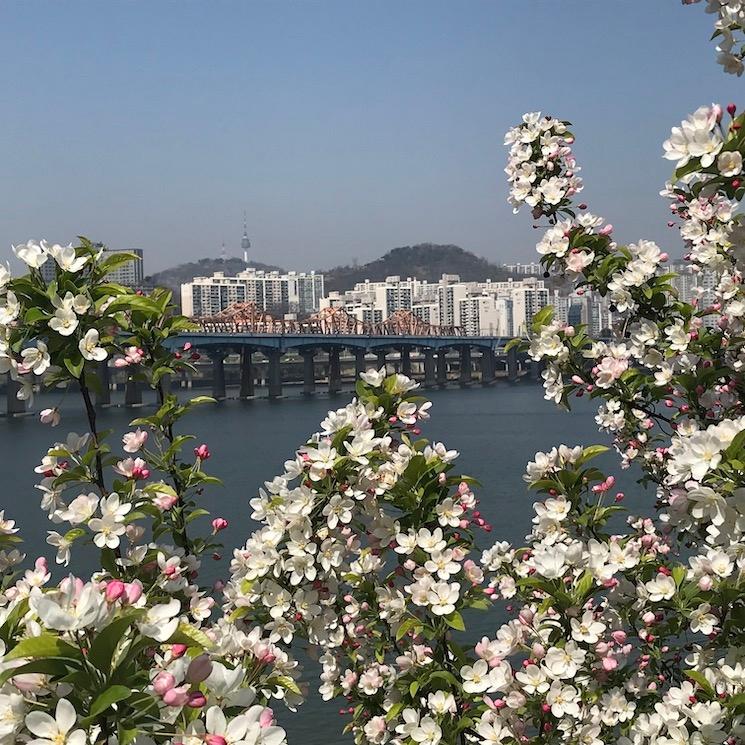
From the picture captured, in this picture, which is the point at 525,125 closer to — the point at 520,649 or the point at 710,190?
the point at 710,190

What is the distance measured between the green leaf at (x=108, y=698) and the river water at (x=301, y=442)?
300 inches

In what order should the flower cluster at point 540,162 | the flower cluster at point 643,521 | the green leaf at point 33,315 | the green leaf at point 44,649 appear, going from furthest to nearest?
the flower cluster at point 540,162 < the green leaf at point 33,315 < the flower cluster at point 643,521 < the green leaf at point 44,649

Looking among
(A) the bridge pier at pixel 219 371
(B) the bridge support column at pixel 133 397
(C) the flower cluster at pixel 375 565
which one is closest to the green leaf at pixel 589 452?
(C) the flower cluster at pixel 375 565

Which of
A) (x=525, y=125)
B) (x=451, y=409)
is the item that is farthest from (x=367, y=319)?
(x=525, y=125)

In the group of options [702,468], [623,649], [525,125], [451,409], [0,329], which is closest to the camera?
[702,468]

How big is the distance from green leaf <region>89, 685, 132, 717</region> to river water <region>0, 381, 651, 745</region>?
7613 mm

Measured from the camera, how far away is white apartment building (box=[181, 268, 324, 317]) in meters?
133

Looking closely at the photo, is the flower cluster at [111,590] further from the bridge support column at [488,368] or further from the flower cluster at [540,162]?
the bridge support column at [488,368]

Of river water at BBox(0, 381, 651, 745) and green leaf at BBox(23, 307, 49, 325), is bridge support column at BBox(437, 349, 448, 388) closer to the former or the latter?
river water at BBox(0, 381, 651, 745)

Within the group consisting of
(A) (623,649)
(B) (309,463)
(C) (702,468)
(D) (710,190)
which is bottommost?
(A) (623,649)

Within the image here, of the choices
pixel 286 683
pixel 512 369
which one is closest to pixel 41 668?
pixel 286 683

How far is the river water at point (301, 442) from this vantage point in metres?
15.2

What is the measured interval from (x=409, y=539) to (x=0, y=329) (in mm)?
1262

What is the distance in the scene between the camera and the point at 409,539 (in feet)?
8.30
